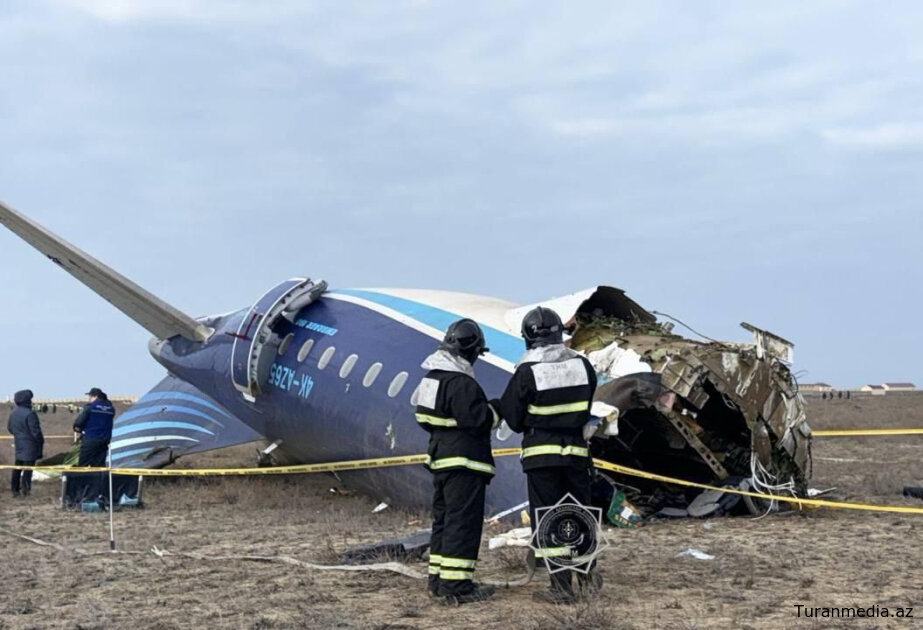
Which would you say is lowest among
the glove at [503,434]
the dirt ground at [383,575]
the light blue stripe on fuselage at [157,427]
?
the dirt ground at [383,575]

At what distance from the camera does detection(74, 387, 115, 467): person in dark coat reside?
17.7 metres

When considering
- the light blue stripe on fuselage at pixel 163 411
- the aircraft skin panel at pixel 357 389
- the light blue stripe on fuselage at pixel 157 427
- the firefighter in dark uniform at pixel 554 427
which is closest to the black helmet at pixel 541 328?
the firefighter in dark uniform at pixel 554 427

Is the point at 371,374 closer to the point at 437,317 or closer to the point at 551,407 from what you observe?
the point at 437,317

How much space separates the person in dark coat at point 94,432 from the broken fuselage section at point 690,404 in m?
9.11

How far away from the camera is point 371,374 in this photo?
49.6ft

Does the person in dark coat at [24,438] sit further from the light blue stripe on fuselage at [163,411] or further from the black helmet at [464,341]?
the black helmet at [464,341]

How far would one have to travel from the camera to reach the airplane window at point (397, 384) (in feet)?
47.2

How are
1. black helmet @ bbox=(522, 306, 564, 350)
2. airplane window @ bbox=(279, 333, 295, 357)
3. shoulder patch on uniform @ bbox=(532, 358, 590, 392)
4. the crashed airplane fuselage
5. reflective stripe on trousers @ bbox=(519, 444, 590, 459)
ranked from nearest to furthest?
reflective stripe on trousers @ bbox=(519, 444, 590, 459) < shoulder patch on uniform @ bbox=(532, 358, 590, 392) < black helmet @ bbox=(522, 306, 564, 350) < the crashed airplane fuselage < airplane window @ bbox=(279, 333, 295, 357)

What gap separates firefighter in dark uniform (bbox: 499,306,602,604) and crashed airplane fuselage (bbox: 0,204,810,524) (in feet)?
13.8

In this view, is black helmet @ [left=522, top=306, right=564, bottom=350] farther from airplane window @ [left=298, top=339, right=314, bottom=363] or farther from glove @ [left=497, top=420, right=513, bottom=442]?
airplane window @ [left=298, top=339, right=314, bottom=363]

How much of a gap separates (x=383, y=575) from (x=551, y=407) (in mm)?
2610

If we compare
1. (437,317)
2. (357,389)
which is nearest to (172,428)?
(357,389)

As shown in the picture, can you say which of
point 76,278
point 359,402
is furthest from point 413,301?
point 76,278

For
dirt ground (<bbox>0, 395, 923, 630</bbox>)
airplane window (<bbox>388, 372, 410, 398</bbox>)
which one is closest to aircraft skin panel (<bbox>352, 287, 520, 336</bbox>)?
airplane window (<bbox>388, 372, 410, 398</bbox>)
